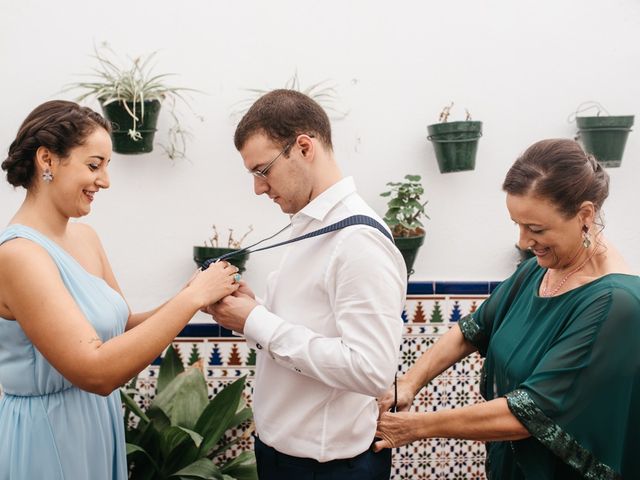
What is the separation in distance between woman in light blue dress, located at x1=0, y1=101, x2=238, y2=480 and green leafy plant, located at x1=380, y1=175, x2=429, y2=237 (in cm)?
123

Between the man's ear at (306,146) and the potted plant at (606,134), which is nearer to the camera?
the man's ear at (306,146)

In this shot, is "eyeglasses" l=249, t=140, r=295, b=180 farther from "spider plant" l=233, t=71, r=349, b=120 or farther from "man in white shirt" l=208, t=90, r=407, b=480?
"spider plant" l=233, t=71, r=349, b=120

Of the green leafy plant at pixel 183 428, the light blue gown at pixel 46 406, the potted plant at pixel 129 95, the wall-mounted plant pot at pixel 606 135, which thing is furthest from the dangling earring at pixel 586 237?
the potted plant at pixel 129 95

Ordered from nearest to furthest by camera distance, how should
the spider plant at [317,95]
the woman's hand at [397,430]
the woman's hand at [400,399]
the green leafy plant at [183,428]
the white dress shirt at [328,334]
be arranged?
1. the white dress shirt at [328,334]
2. the woman's hand at [397,430]
3. the woman's hand at [400,399]
4. the green leafy plant at [183,428]
5. the spider plant at [317,95]

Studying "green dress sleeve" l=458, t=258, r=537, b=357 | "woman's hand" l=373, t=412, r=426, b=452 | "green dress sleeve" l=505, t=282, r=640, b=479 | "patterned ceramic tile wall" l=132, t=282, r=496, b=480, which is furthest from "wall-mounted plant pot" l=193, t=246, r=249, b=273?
"green dress sleeve" l=505, t=282, r=640, b=479

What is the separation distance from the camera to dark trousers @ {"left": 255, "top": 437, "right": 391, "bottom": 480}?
5.94 feet

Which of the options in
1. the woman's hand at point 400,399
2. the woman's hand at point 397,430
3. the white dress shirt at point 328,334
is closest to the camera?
the white dress shirt at point 328,334

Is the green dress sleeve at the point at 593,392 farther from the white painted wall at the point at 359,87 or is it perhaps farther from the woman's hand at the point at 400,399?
the white painted wall at the point at 359,87

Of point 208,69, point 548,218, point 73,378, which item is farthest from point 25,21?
point 548,218

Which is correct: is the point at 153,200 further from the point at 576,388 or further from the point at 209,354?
the point at 576,388

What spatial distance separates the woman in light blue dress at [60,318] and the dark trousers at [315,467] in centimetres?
45

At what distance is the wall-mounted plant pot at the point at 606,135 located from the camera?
10.0 ft

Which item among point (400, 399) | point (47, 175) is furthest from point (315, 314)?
point (47, 175)

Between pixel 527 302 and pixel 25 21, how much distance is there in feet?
7.87
